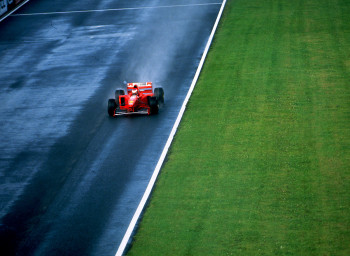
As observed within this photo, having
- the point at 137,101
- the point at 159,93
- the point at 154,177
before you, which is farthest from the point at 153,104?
the point at 154,177

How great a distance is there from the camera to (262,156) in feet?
73.0

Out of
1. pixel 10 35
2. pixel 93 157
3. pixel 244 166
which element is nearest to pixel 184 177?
pixel 244 166

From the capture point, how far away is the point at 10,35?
41.7 meters

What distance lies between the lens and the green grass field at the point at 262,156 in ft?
57.1

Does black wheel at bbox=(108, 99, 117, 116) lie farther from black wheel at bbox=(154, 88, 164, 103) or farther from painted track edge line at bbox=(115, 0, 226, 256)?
painted track edge line at bbox=(115, 0, 226, 256)

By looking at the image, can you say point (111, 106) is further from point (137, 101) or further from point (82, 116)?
point (82, 116)

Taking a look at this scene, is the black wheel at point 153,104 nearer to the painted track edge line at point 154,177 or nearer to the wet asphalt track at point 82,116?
the wet asphalt track at point 82,116

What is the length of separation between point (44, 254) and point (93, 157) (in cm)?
662

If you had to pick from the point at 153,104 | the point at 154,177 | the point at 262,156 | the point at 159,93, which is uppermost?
the point at 159,93

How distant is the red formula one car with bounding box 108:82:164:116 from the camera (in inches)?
1069

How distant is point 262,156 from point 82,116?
9.76m

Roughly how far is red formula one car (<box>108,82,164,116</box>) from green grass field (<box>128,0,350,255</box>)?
5.36 feet

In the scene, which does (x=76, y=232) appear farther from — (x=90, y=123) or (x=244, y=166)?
(x=90, y=123)

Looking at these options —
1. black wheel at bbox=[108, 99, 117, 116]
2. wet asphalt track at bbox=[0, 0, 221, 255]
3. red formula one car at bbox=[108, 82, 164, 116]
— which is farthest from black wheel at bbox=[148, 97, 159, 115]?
black wheel at bbox=[108, 99, 117, 116]
